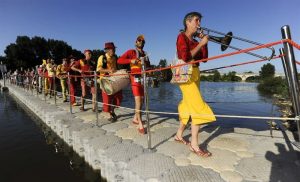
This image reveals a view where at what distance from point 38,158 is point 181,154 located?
3.55m

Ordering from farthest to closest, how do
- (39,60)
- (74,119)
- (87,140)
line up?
(39,60) → (74,119) → (87,140)

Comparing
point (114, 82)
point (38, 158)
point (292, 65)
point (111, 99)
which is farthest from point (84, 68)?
point (292, 65)

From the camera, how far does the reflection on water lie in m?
4.55

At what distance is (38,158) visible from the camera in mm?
5551

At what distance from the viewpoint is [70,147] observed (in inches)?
224

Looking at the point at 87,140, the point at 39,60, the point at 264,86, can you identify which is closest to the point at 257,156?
the point at 87,140

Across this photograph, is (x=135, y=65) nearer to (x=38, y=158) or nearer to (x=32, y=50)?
(x=38, y=158)

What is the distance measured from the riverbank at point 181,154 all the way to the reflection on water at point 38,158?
0.92 feet

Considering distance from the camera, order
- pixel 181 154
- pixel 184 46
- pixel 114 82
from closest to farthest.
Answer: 1. pixel 184 46
2. pixel 181 154
3. pixel 114 82

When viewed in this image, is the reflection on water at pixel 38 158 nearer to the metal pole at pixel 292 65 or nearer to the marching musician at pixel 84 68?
the marching musician at pixel 84 68

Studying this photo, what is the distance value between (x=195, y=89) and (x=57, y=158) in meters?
3.60

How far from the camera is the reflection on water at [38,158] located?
14.9 ft

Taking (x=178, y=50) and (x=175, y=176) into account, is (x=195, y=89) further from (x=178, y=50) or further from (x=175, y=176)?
(x=175, y=176)

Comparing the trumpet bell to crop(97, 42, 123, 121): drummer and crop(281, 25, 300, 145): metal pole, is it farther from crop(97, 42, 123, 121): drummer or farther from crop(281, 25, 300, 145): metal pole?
crop(97, 42, 123, 121): drummer
